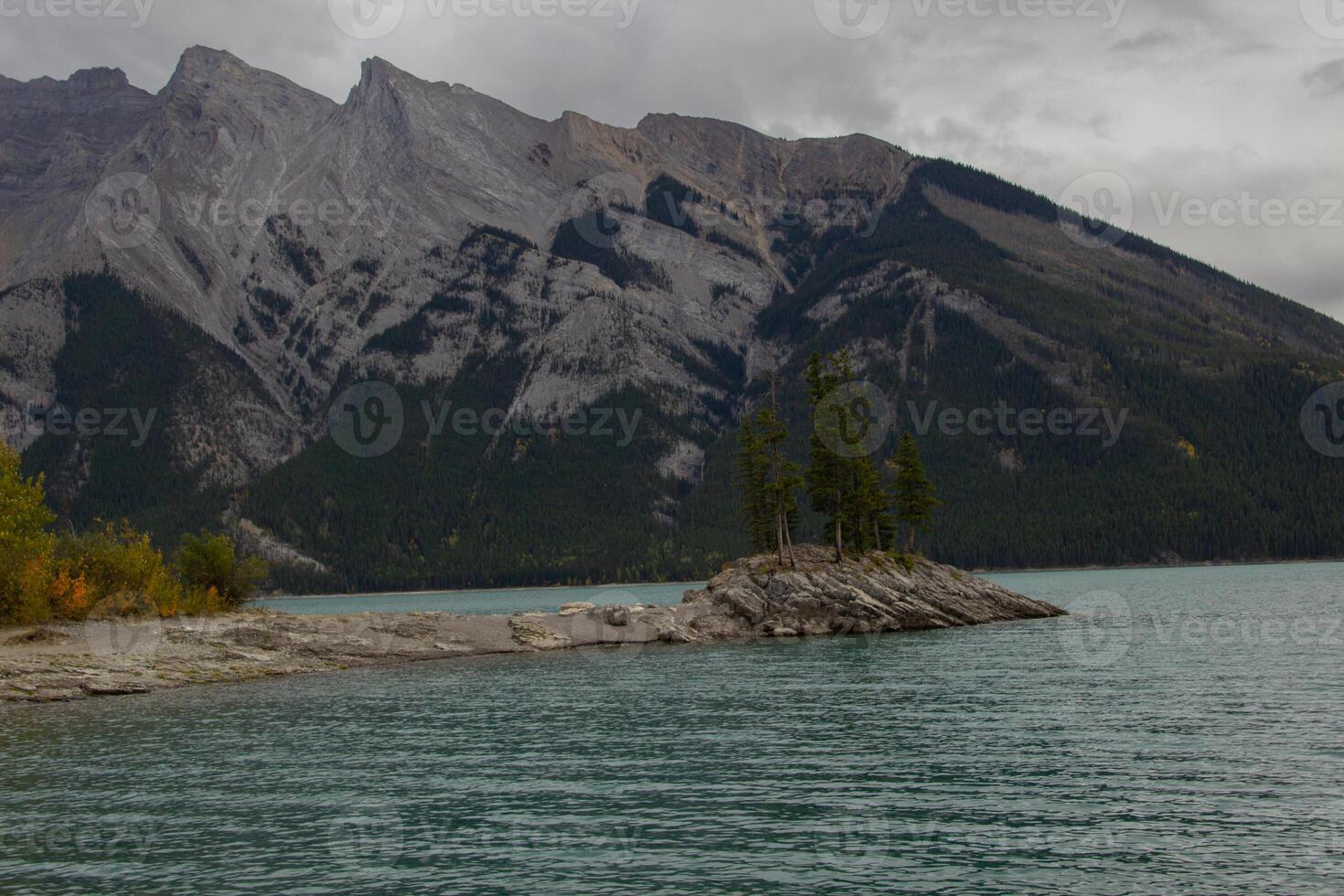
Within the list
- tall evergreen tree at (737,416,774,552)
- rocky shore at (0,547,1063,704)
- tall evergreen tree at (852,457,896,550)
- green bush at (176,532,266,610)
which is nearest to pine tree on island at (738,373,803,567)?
tall evergreen tree at (737,416,774,552)

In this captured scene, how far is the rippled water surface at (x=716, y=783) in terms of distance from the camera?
24.3m

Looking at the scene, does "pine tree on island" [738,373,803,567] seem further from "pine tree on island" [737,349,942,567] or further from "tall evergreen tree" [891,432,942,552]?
"tall evergreen tree" [891,432,942,552]

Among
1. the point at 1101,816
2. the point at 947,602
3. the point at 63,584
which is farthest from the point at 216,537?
the point at 1101,816

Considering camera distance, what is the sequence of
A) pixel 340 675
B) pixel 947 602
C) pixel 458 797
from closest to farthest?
pixel 458 797 → pixel 340 675 → pixel 947 602

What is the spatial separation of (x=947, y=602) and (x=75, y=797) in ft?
258

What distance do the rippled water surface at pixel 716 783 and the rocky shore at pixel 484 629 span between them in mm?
6105

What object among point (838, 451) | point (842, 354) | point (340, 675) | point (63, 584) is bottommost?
point (340, 675)

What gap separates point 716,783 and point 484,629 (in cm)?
5697

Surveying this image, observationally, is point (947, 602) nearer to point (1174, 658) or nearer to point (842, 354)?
point (842, 354)

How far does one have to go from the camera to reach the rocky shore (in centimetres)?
6656

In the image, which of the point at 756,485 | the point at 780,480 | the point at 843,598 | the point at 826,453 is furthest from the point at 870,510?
the point at 843,598

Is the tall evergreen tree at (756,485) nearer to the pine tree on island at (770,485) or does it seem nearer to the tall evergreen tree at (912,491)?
the pine tree on island at (770,485)

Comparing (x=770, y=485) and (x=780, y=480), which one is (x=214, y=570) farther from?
(x=780, y=480)

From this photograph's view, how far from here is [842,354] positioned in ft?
335
